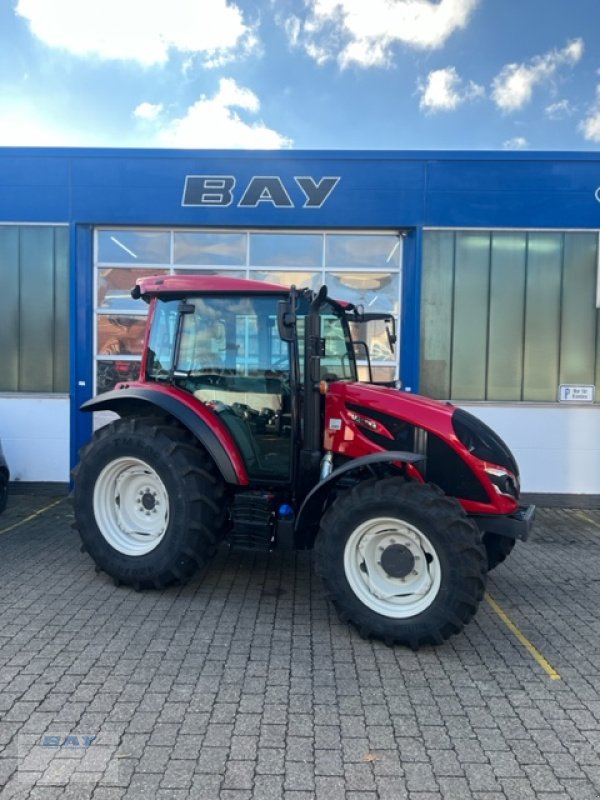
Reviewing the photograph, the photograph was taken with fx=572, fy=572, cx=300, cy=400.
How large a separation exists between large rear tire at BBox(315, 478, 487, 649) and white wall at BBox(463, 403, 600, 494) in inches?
189

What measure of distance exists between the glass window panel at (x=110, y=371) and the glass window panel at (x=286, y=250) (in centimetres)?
236

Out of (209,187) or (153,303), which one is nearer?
(153,303)

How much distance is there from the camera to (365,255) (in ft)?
27.3

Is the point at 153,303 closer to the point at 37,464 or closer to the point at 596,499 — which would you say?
the point at 37,464

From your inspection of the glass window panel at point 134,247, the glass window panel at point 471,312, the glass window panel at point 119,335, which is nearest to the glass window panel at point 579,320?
the glass window panel at point 471,312

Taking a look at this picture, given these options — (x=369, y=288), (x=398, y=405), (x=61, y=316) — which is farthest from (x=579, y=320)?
(x=61, y=316)

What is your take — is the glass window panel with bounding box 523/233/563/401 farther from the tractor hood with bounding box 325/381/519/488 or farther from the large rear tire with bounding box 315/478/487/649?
the large rear tire with bounding box 315/478/487/649

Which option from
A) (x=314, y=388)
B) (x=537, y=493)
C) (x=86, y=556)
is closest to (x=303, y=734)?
(x=314, y=388)

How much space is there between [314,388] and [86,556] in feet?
9.65

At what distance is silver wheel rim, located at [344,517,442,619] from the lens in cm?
367

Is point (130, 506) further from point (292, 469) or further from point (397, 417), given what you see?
point (397, 417)

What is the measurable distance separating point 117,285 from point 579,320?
21.9 ft

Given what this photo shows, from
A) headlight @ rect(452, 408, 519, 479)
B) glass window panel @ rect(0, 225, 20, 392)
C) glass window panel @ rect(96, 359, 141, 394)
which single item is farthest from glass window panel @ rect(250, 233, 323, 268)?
headlight @ rect(452, 408, 519, 479)

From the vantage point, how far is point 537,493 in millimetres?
8062
